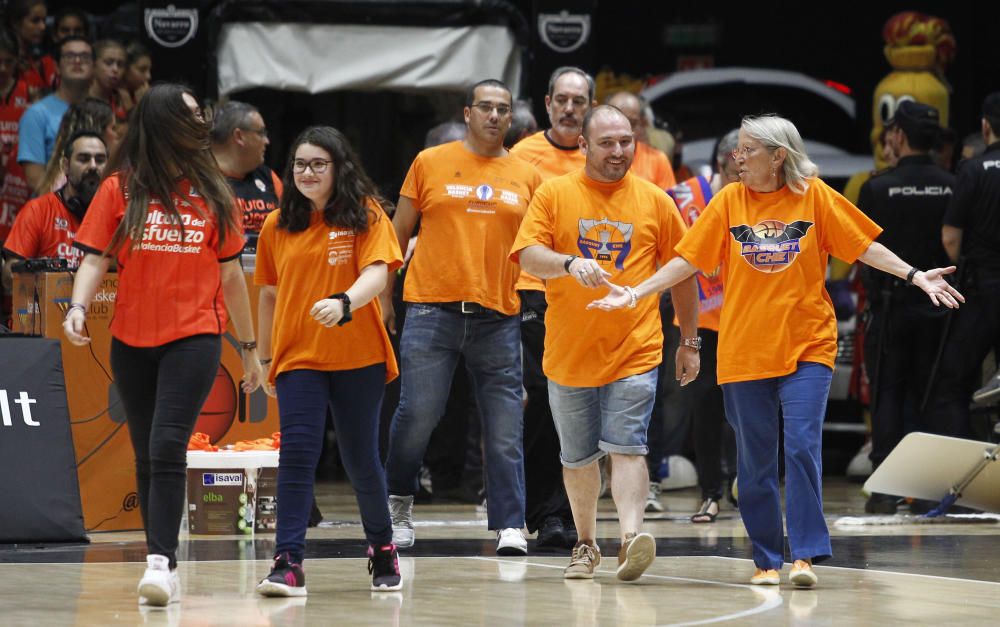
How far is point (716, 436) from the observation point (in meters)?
10.2

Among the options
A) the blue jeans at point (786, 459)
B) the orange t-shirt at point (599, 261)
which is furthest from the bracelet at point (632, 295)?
the blue jeans at point (786, 459)

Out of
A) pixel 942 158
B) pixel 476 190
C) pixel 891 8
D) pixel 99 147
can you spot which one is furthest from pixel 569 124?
pixel 891 8

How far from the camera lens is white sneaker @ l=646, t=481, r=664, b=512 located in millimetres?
10297

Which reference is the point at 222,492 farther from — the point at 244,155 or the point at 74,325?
the point at 74,325

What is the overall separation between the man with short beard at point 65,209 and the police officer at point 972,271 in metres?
4.79

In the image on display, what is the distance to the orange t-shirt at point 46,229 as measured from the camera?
964 centimetres

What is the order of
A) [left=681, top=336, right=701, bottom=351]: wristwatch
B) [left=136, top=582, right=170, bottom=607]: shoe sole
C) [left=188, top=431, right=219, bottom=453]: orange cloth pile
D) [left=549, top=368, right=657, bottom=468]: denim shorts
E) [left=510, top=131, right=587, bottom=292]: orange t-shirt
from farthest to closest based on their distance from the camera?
[left=188, top=431, right=219, bottom=453]: orange cloth pile < [left=510, top=131, right=587, bottom=292]: orange t-shirt < [left=681, top=336, right=701, bottom=351]: wristwatch < [left=549, top=368, right=657, bottom=468]: denim shorts < [left=136, top=582, right=170, bottom=607]: shoe sole

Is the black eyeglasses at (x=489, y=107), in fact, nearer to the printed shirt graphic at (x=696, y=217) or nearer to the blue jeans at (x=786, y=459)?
the printed shirt graphic at (x=696, y=217)

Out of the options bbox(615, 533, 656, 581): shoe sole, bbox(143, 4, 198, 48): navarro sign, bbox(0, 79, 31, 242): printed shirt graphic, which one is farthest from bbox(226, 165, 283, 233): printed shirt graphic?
bbox(615, 533, 656, 581): shoe sole

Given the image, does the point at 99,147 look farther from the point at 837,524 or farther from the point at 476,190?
the point at 837,524

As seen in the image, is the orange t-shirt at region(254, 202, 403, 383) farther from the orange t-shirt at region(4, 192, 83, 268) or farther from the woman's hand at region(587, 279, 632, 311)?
the orange t-shirt at region(4, 192, 83, 268)

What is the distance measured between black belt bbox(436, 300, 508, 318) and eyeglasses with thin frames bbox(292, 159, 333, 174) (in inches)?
65.8

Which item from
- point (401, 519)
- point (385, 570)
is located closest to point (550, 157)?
point (401, 519)

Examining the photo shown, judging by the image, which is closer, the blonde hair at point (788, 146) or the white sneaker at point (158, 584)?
the white sneaker at point (158, 584)
